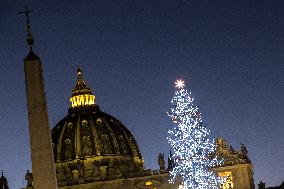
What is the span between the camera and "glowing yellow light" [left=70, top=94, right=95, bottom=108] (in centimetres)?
11407

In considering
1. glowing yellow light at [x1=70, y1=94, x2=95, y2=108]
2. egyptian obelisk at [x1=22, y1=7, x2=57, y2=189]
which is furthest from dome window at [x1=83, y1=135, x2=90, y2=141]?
egyptian obelisk at [x1=22, y1=7, x2=57, y2=189]

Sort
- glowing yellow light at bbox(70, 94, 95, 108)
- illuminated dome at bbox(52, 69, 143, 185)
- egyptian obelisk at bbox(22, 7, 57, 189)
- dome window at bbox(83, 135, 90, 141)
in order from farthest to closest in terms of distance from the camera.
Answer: glowing yellow light at bbox(70, 94, 95, 108), dome window at bbox(83, 135, 90, 141), illuminated dome at bbox(52, 69, 143, 185), egyptian obelisk at bbox(22, 7, 57, 189)

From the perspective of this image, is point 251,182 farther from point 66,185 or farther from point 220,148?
point 66,185

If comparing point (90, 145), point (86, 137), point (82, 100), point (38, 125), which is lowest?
point (38, 125)

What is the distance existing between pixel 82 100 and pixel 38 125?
91.4m

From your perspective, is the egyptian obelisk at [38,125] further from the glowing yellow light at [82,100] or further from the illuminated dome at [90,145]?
the glowing yellow light at [82,100]

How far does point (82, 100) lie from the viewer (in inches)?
4503

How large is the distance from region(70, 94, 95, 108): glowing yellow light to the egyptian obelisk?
3547 inches

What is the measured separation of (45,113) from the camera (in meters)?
23.5

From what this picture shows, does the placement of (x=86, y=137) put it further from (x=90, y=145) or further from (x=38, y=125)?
(x=38, y=125)

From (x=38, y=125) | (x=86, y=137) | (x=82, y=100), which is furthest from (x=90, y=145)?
(x=38, y=125)

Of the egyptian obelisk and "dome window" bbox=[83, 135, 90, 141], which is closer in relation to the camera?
Result: the egyptian obelisk

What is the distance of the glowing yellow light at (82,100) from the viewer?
11407 centimetres

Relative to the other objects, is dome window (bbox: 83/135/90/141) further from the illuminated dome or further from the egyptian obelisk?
the egyptian obelisk
